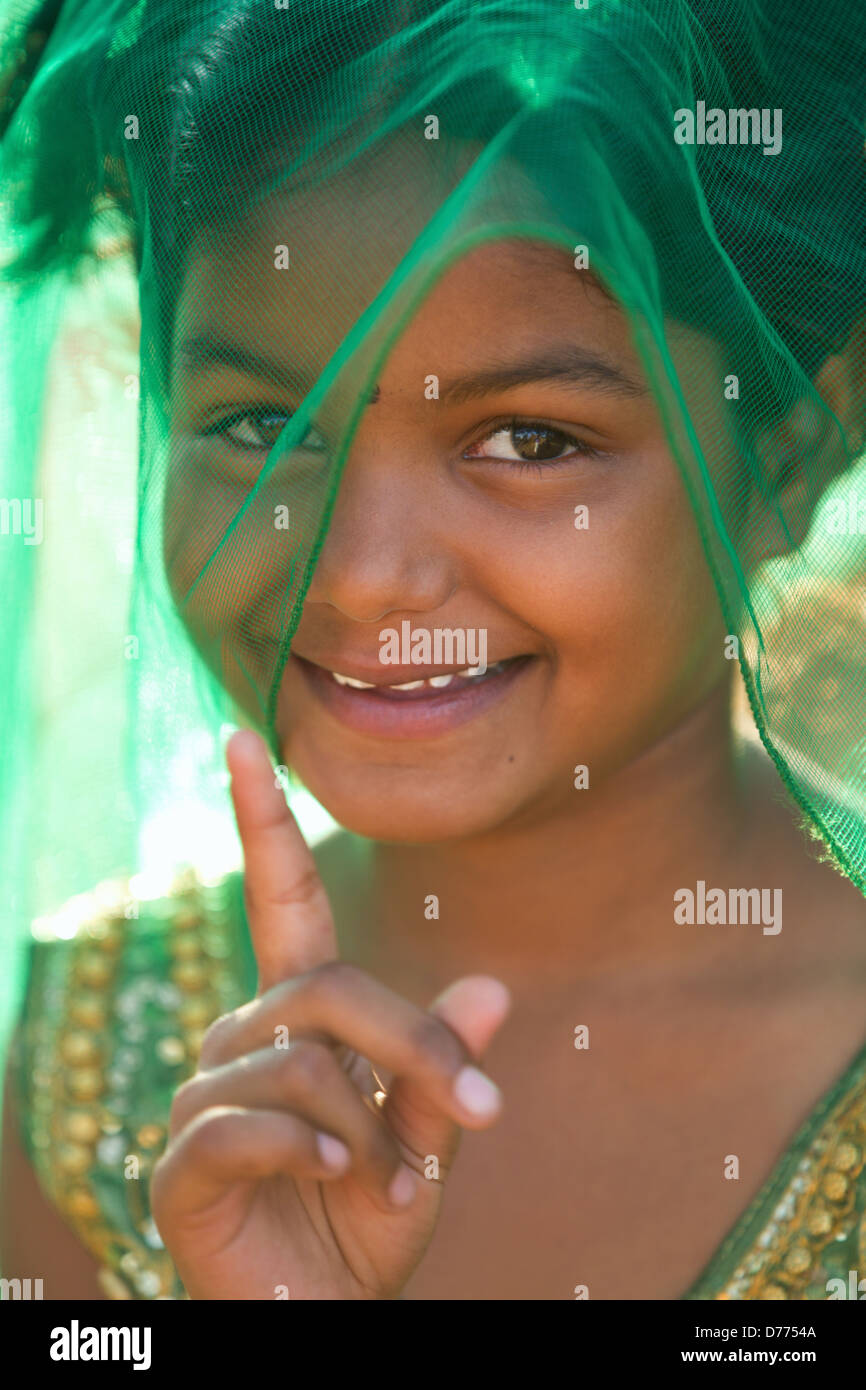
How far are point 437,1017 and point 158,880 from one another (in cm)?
81

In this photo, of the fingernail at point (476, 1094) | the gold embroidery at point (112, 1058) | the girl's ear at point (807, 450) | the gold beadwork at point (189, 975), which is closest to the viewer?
the fingernail at point (476, 1094)

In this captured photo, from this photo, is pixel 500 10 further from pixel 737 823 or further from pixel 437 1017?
pixel 737 823

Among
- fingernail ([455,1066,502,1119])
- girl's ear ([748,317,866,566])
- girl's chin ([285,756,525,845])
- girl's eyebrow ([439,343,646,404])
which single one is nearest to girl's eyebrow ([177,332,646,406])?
girl's eyebrow ([439,343,646,404])

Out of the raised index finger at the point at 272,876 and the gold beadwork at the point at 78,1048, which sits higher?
the raised index finger at the point at 272,876

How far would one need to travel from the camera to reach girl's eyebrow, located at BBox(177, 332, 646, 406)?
106 cm

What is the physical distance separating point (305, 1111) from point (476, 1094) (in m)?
0.14

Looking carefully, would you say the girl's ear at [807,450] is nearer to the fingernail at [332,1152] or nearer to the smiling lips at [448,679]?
the smiling lips at [448,679]

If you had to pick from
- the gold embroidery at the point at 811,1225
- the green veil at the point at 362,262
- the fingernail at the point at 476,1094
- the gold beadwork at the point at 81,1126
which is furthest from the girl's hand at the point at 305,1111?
the gold beadwork at the point at 81,1126

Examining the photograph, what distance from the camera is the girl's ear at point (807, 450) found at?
1114mm

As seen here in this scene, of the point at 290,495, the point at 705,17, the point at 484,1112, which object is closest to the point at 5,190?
the point at 290,495

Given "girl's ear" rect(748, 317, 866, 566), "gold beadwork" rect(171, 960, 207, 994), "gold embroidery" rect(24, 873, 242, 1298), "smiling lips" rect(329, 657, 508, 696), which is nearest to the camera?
"girl's ear" rect(748, 317, 866, 566)

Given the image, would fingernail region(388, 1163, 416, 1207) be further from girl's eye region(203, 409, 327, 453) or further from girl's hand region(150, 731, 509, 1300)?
girl's eye region(203, 409, 327, 453)

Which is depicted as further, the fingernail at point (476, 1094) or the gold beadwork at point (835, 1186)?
the gold beadwork at point (835, 1186)

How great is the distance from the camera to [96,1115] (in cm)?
162
